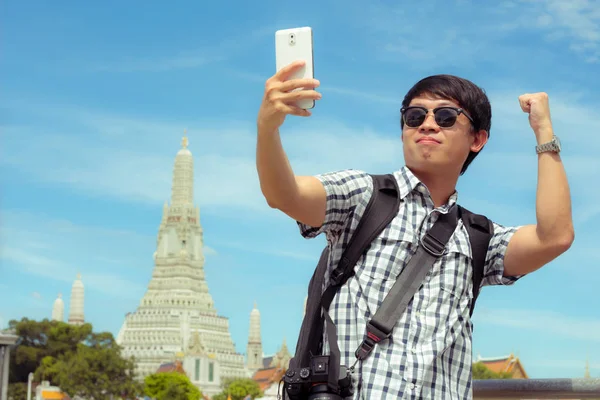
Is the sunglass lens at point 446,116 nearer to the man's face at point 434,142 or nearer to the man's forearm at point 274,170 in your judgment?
the man's face at point 434,142

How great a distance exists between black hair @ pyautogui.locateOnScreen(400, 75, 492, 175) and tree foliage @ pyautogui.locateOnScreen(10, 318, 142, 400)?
49.2 metres

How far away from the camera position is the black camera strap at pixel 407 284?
2566 mm

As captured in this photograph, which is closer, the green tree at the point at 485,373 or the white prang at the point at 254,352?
the green tree at the point at 485,373

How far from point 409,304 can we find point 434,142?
502 mm

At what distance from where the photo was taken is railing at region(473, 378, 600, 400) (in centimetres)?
368

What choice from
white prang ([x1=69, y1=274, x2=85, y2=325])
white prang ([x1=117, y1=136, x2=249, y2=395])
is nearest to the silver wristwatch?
white prang ([x1=117, y1=136, x2=249, y2=395])

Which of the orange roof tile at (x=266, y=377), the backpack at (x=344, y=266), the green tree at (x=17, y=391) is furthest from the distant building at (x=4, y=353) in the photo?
the orange roof tile at (x=266, y=377)

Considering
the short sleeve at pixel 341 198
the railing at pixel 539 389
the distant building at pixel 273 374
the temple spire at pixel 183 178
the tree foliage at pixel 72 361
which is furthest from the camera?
the temple spire at pixel 183 178

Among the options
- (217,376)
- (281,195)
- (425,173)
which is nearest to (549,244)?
(425,173)

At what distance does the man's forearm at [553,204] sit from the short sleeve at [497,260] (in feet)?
0.40

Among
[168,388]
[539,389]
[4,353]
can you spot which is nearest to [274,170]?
[539,389]

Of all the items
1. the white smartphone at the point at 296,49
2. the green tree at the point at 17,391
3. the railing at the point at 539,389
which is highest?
the green tree at the point at 17,391

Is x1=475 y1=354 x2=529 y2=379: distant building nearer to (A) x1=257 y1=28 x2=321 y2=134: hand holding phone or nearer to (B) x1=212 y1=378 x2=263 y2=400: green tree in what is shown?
(B) x1=212 y1=378 x2=263 y2=400: green tree

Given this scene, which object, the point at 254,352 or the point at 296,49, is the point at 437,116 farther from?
the point at 254,352
